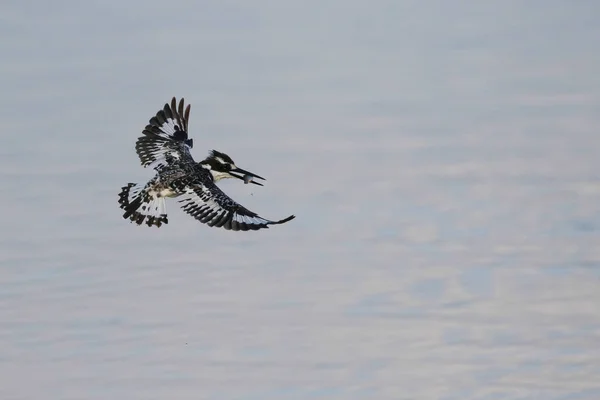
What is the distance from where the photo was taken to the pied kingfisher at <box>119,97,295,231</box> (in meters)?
10.1

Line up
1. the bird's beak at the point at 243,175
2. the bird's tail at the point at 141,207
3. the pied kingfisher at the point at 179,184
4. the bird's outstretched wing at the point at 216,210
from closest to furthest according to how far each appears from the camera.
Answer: the bird's outstretched wing at the point at 216,210 → the pied kingfisher at the point at 179,184 → the bird's tail at the point at 141,207 → the bird's beak at the point at 243,175

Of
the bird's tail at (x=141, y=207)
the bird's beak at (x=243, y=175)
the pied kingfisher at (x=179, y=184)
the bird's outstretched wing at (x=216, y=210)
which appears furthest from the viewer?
the bird's beak at (x=243, y=175)

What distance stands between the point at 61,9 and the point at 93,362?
9283 millimetres

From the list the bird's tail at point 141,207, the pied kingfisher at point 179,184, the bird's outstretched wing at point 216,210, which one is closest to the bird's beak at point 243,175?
the pied kingfisher at point 179,184

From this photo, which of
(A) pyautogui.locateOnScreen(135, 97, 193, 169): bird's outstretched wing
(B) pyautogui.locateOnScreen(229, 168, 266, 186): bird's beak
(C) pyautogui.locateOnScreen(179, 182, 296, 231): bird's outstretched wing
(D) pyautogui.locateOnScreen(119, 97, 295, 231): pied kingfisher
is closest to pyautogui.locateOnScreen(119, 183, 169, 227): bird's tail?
(D) pyautogui.locateOnScreen(119, 97, 295, 231): pied kingfisher

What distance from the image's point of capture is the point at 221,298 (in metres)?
10.2

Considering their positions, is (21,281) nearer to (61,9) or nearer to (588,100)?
(588,100)

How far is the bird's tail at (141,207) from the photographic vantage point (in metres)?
10.5

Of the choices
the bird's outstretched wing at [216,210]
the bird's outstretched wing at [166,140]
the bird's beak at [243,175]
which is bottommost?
the bird's outstretched wing at [216,210]

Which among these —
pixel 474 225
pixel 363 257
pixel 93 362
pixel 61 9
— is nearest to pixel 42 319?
pixel 93 362

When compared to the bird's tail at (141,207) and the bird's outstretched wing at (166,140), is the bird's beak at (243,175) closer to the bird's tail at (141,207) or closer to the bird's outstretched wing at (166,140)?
the bird's outstretched wing at (166,140)

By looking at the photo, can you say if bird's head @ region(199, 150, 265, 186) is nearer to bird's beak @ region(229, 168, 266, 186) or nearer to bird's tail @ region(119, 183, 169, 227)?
bird's beak @ region(229, 168, 266, 186)

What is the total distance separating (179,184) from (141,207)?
30cm

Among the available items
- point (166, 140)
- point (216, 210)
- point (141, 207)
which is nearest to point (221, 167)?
point (166, 140)
